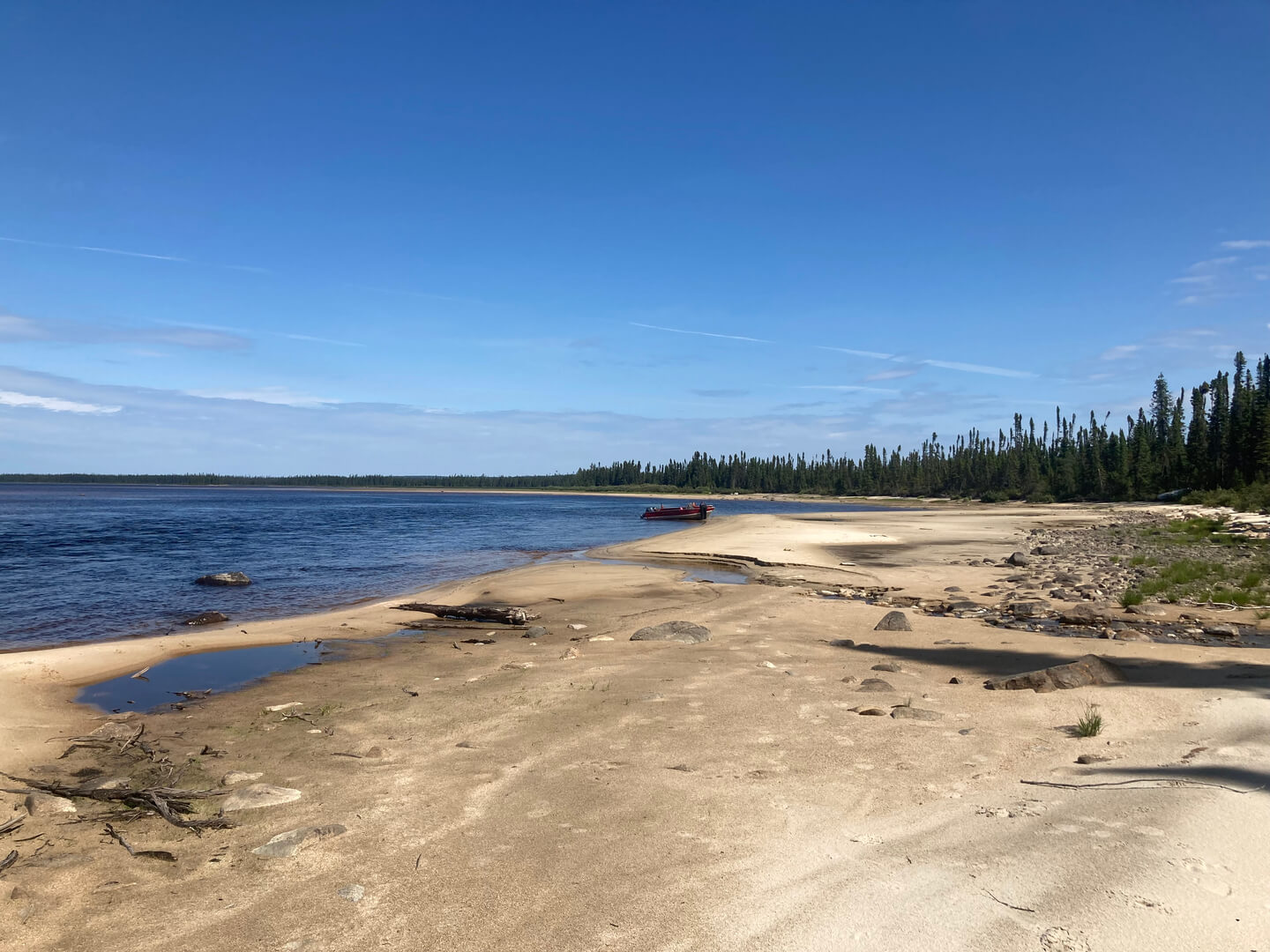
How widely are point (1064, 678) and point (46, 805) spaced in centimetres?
1276

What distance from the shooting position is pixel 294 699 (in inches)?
465

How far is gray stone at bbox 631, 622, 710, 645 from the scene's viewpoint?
15.6 meters

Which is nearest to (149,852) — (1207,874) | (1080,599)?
(1207,874)

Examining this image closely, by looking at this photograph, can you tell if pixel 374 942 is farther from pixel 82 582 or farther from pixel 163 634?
pixel 82 582

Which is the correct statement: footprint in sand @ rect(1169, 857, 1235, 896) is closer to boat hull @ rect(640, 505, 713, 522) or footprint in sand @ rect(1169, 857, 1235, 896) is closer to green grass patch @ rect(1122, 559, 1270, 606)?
green grass patch @ rect(1122, 559, 1270, 606)

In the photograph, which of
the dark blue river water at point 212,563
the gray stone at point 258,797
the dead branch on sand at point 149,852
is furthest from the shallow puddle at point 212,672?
the dead branch on sand at point 149,852

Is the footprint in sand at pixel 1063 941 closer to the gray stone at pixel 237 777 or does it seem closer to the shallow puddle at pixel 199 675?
the gray stone at pixel 237 777

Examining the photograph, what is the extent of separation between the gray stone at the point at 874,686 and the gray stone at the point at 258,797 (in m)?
7.88

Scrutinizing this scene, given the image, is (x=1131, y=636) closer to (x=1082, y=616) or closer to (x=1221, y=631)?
(x=1082, y=616)

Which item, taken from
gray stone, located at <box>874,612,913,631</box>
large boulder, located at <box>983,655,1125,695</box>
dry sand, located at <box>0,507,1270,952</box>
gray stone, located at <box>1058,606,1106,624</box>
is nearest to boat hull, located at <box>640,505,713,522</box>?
gray stone, located at <box>1058,606,1106,624</box>

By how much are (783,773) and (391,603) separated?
59.1ft

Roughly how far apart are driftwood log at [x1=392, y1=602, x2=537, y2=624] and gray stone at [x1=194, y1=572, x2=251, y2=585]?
10.9 meters

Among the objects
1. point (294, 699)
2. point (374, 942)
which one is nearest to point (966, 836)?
point (374, 942)

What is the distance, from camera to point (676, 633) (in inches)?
627
